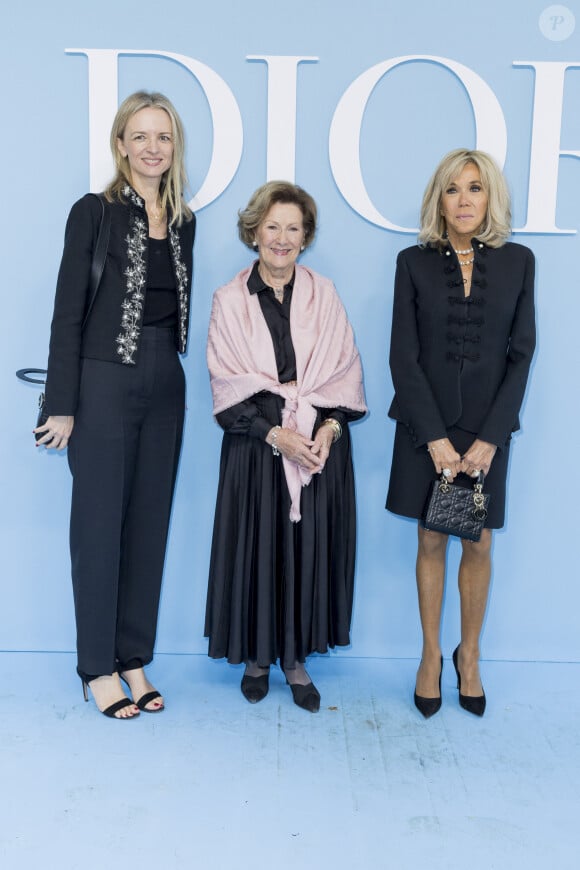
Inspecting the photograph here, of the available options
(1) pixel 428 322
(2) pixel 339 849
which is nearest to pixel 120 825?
(2) pixel 339 849

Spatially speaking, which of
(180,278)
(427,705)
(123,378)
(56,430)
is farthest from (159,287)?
(427,705)

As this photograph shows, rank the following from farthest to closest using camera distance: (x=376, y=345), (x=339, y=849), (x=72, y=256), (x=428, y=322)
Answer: (x=376, y=345) → (x=428, y=322) → (x=72, y=256) → (x=339, y=849)

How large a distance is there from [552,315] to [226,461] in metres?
1.26

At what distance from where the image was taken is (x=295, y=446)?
2.67 metres

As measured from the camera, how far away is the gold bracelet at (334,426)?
2766 mm

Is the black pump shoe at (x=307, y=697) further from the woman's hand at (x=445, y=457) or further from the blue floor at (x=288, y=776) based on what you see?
the woman's hand at (x=445, y=457)

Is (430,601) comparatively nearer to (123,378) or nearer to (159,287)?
(123,378)

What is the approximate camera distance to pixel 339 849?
2.19 metres

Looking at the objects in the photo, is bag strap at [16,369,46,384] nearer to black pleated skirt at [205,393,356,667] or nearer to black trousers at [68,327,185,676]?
black trousers at [68,327,185,676]

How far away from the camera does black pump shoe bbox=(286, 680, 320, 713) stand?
2.86 m

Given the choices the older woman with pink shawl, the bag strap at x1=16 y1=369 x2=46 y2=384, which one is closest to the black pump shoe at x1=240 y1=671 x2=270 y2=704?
the older woman with pink shawl

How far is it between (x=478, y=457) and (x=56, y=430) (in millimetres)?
1281

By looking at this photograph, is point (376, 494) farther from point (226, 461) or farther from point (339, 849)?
point (339, 849)

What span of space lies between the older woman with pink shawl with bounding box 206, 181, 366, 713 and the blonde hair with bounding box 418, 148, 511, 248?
36cm
